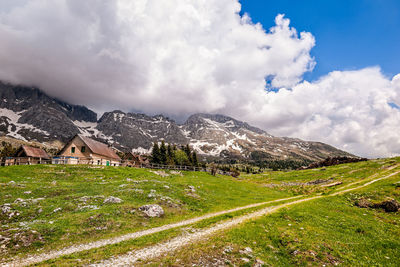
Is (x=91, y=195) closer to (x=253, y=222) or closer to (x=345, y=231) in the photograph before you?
(x=253, y=222)

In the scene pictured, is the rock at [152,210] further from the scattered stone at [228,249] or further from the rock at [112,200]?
the scattered stone at [228,249]

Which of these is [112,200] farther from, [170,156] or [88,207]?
[170,156]

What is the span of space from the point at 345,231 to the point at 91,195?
29689 millimetres

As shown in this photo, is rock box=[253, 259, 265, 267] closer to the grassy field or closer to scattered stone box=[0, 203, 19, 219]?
the grassy field

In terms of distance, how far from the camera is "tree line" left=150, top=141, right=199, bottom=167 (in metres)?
96.2

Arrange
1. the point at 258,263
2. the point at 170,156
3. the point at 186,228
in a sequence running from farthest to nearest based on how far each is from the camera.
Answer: the point at 170,156
the point at 186,228
the point at 258,263

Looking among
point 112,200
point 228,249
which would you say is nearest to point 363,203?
point 228,249

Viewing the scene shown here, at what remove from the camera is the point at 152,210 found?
23.0m

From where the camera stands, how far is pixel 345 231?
63.6ft

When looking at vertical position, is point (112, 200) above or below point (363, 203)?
above

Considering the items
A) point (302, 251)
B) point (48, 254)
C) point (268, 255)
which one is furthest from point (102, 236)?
point (302, 251)

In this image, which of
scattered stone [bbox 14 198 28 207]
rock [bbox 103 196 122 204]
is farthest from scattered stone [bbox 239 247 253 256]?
scattered stone [bbox 14 198 28 207]

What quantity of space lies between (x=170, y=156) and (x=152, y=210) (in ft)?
276

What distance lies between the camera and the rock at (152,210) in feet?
73.9
